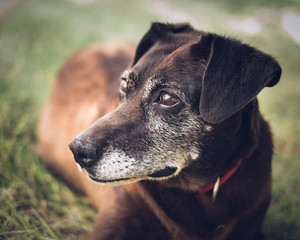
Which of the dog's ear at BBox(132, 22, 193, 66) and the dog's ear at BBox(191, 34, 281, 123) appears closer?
the dog's ear at BBox(191, 34, 281, 123)

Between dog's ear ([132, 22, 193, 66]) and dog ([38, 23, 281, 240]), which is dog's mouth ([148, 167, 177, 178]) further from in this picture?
dog's ear ([132, 22, 193, 66])

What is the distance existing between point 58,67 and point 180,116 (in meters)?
4.03

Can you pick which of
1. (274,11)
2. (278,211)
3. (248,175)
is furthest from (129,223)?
(274,11)

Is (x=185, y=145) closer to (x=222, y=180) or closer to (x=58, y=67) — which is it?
(x=222, y=180)

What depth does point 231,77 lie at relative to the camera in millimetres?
1881

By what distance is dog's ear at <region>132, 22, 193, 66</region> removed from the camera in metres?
2.53

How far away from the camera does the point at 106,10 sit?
831 cm

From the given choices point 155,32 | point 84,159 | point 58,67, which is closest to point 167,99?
point 84,159

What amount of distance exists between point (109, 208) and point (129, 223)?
0.72 ft

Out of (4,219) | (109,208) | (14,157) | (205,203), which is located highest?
(14,157)

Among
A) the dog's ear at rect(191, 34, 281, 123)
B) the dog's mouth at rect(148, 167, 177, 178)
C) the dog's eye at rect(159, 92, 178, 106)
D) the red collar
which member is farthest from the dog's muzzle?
the red collar

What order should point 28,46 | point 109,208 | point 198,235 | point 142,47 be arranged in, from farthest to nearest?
1. point 28,46
2. point 142,47
3. point 109,208
4. point 198,235

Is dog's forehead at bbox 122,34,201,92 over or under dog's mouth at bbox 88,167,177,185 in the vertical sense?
over

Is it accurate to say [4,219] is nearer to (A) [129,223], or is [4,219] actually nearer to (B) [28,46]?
(A) [129,223]
